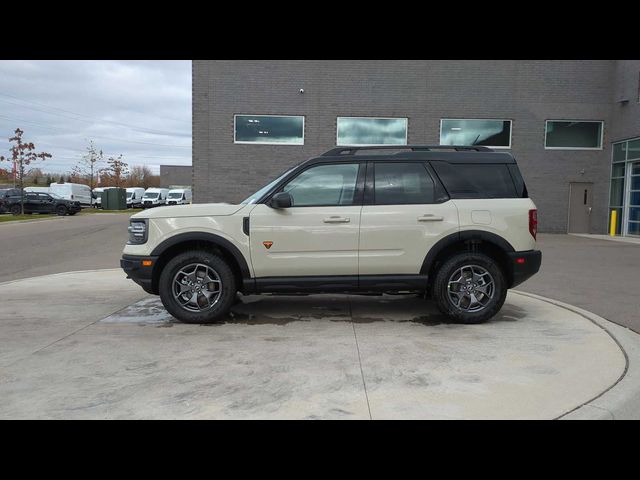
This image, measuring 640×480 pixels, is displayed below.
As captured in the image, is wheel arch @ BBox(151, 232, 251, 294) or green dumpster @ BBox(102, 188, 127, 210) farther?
green dumpster @ BBox(102, 188, 127, 210)

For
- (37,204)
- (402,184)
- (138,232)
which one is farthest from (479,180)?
(37,204)

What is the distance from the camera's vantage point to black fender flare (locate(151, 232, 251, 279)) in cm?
578

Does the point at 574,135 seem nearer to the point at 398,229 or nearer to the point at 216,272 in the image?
the point at 398,229

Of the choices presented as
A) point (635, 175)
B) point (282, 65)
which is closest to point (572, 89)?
point (635, 175)

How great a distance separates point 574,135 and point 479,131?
4014mm

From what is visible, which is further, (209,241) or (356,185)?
(356,185)

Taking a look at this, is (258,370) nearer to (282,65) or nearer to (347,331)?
(347,331)

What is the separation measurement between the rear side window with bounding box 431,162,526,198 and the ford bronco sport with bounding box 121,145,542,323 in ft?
0.04

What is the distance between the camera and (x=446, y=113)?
796 inches

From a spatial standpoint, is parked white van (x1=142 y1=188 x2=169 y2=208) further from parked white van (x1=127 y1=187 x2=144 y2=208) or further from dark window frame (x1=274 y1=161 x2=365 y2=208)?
dark window frame (x1=274 y1=161 x2=365 y2=208)

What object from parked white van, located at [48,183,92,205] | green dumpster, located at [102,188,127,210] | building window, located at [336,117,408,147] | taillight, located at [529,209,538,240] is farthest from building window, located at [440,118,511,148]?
green dumpster, located at [102,188,127,210]

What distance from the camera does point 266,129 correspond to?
20.2m

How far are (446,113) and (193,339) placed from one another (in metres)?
17.3

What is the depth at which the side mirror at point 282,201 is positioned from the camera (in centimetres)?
566
